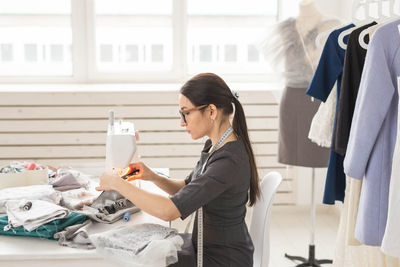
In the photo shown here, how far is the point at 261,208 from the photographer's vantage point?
7.38 ft

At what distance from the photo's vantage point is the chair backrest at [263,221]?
86.2 inches

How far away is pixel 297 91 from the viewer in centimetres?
339

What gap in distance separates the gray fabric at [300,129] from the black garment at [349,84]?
1017 mm

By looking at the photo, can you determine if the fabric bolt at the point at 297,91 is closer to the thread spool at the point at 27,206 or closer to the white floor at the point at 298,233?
the white floor at the point at 298,233

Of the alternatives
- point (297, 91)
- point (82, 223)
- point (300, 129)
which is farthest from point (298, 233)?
point (82, 223)

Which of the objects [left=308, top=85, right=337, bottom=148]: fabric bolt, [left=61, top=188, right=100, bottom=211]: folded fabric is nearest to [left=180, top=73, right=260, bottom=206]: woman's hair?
[left=61, top=188, right=100, bottom=211]: folded fabric

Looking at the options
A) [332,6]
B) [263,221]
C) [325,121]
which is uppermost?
[332,6]

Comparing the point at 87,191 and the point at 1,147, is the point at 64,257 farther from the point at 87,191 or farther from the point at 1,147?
the point at 1,147

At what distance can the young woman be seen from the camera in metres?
1.92

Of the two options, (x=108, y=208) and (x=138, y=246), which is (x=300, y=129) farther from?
(x=138, y=246)

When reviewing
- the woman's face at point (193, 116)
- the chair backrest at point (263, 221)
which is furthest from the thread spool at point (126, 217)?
the chair backrest at point (263, 221)

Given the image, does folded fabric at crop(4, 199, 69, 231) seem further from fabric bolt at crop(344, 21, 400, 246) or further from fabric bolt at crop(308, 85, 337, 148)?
fabric bolt at crop(308, 85, 337, 148)

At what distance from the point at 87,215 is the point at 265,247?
0.71 meters

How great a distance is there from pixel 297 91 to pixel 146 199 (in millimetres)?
1788
